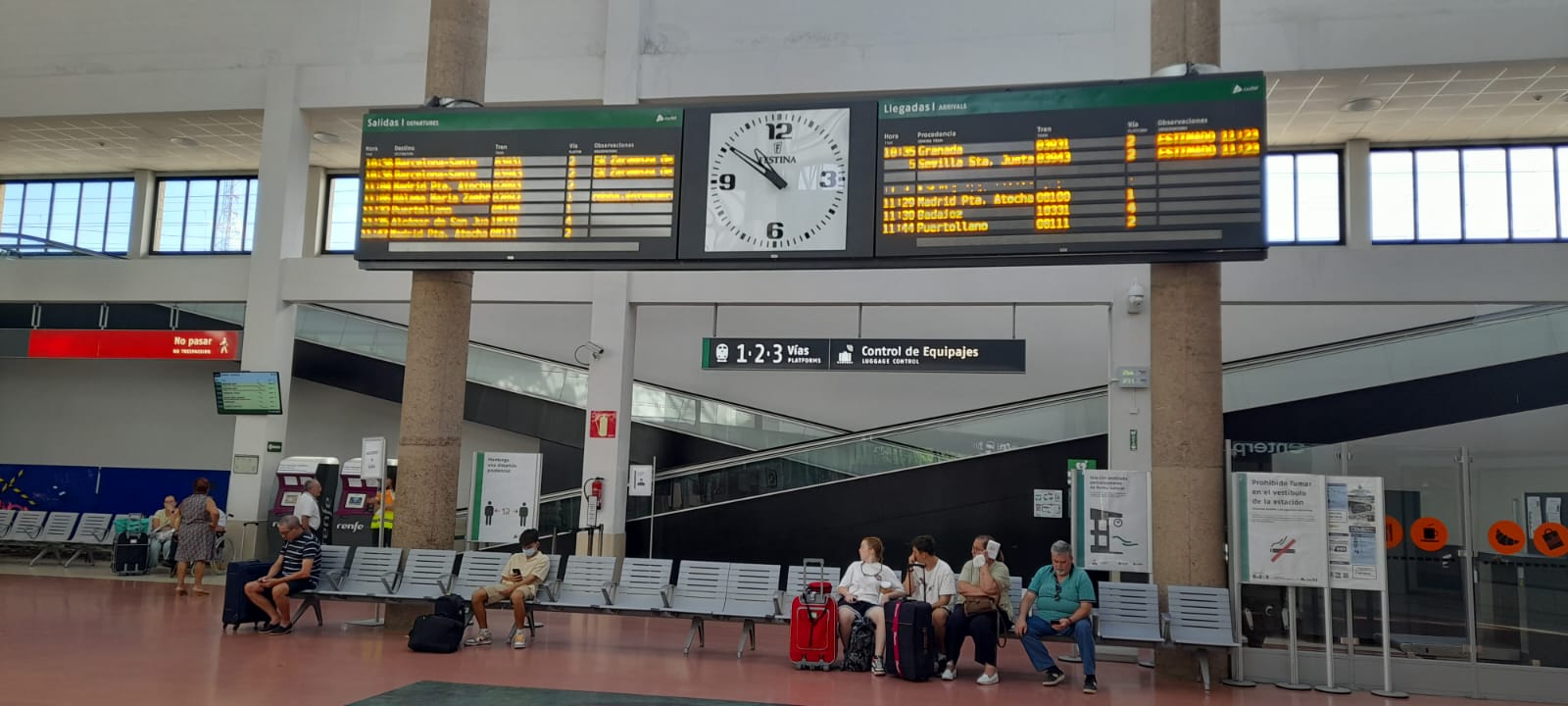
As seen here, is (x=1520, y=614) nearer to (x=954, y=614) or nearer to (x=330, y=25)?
(x=954, y=614)

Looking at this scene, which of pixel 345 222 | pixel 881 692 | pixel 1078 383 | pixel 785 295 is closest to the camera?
pixel 881 692

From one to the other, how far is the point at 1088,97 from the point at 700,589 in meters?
5.62

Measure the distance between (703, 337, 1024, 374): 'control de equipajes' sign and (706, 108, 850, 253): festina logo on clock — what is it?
13.2ft

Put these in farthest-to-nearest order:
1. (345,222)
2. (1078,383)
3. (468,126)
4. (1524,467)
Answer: (345,222)
(1078,383)
(468,126)
(1524,467)

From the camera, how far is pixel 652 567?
10469 mm

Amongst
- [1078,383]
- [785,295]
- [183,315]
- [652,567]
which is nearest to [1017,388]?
[1078,383]

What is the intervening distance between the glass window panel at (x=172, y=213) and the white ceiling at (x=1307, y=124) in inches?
16.9

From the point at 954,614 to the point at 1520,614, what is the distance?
14.3 ft

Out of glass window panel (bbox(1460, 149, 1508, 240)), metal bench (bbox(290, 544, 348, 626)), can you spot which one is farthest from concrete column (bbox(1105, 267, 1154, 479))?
metal bench (bbox(290, 544, 348, 626))

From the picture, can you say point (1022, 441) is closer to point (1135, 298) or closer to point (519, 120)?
point (1135, 298)

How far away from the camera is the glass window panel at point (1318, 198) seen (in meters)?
16.2

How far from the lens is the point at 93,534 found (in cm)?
1691

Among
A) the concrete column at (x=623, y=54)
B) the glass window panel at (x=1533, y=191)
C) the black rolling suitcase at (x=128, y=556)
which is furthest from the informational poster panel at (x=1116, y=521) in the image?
the black rolling suitcase at (x=128, y=556)

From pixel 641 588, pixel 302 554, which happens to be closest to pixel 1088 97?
pixel 641 588
